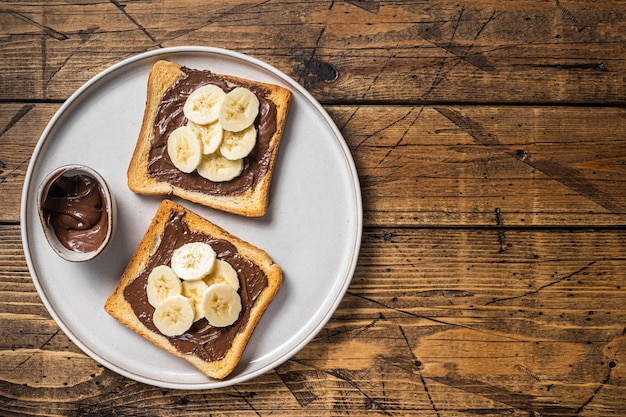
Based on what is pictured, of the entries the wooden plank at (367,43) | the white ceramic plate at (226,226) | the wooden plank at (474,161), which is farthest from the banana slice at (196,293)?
the wooden plank at (367,43)

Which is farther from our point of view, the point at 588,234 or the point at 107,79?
the point at 588,234

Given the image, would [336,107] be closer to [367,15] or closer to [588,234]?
[367,15]

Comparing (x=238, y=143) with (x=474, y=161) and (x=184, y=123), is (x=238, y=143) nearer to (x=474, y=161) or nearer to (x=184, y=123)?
(x=184, y=123)

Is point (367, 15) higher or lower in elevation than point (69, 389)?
higher

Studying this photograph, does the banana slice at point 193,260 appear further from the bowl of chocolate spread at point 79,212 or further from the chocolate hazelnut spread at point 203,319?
the bowl of chocolate spread at point 79,212

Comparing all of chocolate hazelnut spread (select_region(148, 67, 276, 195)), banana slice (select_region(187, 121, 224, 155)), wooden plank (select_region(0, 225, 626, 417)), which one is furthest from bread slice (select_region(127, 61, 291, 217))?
wooden plank (select_region(0, 225, 626, 417))

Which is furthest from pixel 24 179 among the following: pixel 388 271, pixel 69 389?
pixel 388 271
